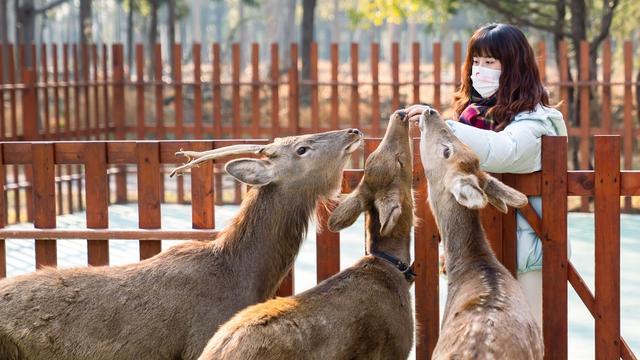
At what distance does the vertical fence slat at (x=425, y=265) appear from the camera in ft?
19.7

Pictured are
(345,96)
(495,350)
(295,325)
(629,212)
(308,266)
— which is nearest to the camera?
(495,350)

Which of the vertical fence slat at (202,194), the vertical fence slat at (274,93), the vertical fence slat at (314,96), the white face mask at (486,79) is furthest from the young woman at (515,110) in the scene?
the vertical fence slat at (274,93)

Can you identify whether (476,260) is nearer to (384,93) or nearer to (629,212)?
(629,212)

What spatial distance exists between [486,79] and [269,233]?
56.7 inches

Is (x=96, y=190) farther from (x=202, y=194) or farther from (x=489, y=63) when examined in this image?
(x=489, y=63)

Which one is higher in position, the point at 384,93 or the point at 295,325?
the point at 384,93

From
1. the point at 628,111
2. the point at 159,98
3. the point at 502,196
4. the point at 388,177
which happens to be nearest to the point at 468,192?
the point at 502,196

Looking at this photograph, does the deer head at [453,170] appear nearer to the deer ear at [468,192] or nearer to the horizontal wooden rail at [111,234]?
the deer ear at [468,192]

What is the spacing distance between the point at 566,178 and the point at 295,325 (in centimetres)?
185

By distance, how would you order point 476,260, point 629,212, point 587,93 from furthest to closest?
point 587,93, point 629,212, point 476,260

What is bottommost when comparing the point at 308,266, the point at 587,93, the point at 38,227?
the point at 308,266

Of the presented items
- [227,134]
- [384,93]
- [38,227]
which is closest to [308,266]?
[38,227]

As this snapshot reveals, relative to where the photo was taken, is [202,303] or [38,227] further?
[38,227]

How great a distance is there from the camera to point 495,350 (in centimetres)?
449
